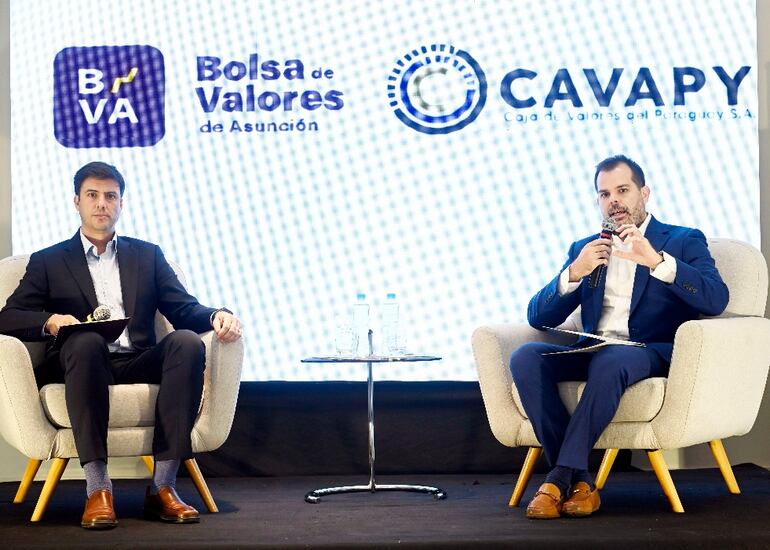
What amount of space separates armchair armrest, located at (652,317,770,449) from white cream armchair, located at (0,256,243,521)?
1.39 metres

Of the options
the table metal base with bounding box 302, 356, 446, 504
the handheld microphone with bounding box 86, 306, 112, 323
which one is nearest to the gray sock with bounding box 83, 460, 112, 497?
the handheld microphone with bounding box 86, 306, 112, 323

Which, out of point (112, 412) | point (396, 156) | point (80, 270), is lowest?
point (112, 412)

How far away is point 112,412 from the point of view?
3480 millimetres

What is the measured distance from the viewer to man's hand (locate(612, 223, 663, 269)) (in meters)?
3.51

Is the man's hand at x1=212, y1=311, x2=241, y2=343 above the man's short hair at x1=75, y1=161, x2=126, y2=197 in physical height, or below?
below

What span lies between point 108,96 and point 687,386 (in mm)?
2788

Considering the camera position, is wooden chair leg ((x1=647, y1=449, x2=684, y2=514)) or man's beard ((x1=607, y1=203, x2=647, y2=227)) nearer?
wooden chair leg ((x1=647, y1=449, x2=684, y2=514))

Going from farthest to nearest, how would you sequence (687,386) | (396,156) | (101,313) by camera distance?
(396,156) < (101,313) < (687,386)

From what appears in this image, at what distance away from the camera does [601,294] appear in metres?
3.84

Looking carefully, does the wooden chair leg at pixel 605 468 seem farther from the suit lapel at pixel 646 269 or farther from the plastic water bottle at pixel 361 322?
the plastic water bottle at pixel 361 322

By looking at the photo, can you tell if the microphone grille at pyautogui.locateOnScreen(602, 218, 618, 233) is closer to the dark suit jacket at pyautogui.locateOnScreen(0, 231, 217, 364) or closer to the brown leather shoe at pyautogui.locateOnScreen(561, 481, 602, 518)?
the brown leather shoe at pyautogui.locateOnScreen(561, 481, 602, 518)

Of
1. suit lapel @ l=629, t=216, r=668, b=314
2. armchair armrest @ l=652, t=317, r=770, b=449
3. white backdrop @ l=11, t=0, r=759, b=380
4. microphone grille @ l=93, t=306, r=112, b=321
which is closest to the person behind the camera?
armchair armrest @ l=652, t=317, r=770, b=449

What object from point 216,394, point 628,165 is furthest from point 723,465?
point 216,394

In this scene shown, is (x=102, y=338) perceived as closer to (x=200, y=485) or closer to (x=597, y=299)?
(x=200, y=485)
